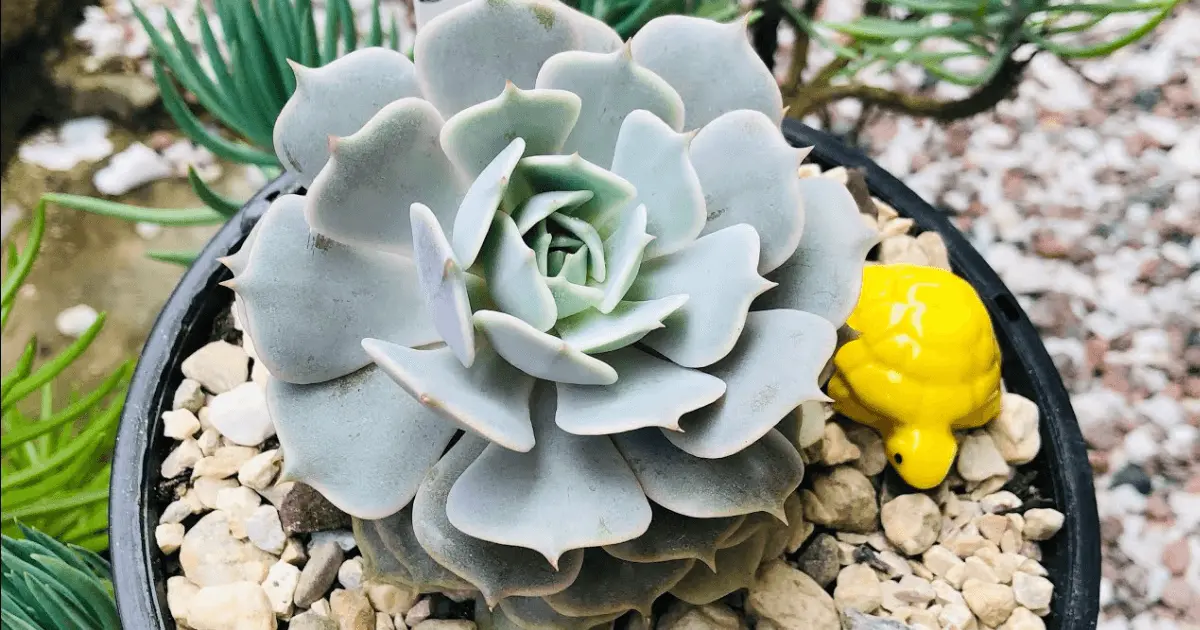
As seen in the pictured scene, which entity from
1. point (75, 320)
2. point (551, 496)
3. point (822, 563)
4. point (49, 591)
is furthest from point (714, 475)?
point (75, 320)

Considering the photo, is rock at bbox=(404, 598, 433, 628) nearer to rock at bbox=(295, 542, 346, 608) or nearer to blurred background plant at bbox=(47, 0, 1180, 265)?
rock at bbox=(295, 542, 346, 608)

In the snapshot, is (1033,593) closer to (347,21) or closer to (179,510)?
(179,510)

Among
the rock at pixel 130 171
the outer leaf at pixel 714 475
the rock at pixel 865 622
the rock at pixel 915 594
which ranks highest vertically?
the outer leaf at pixel 714 475

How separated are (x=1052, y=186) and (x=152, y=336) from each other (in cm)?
127

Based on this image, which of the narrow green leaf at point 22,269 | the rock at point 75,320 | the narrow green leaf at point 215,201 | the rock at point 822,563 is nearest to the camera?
the rock at point 822,563

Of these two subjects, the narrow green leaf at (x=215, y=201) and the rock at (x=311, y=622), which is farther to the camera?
the narrow green leaf at (x=215, y=201)

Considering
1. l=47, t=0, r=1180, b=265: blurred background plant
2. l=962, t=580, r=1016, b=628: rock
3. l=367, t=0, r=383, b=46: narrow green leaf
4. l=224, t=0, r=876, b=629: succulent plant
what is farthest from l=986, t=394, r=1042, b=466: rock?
l=367, t=0, r=383, b=46: narrow green leaf

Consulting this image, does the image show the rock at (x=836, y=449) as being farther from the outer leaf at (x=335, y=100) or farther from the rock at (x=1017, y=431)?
the outer leaf at (x=335, y=100)

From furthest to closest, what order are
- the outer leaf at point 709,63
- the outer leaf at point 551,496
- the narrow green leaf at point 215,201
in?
the narrow green leaf at point 215,201 < the outer leaf at point 709,63 < the outer leaf at point 551,496

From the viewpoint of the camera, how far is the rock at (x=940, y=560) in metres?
0.70

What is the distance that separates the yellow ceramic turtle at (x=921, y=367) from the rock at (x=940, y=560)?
5 cm

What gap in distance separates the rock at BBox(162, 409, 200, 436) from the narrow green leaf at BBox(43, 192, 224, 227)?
0.93 ft

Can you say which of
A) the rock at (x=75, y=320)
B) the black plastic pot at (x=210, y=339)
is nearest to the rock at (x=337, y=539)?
the black plastic pot at (x=210, y=339)

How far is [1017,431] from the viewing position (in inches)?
29.3
